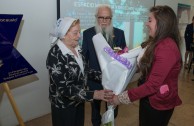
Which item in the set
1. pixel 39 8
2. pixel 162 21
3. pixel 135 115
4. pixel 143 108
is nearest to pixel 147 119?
pixel 143 108

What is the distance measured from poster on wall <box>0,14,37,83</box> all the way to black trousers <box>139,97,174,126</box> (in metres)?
1.12

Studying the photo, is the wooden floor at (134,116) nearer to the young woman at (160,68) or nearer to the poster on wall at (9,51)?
the poster on wall at (9,51)

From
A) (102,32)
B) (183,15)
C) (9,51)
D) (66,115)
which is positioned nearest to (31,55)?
(9,51)

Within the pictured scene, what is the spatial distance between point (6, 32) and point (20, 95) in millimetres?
1092

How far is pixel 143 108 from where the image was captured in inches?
60.8

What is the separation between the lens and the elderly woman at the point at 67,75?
53.9 inches

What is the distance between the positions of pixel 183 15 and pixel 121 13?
3.12 metres

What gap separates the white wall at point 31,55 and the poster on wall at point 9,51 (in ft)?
1.92

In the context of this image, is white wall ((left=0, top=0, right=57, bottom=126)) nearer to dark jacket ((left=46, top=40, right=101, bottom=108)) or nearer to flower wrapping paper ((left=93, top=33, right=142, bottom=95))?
dark jacket ((left=46, top=40, right=101, bottom=108))

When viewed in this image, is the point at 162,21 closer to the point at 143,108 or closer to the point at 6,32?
the point at 143,108

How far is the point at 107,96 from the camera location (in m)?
1.44

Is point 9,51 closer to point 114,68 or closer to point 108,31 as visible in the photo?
point 114,68

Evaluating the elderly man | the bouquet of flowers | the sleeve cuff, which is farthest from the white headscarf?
the elderly man

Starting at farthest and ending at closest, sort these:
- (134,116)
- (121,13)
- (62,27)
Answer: (121,13)
(134,116)
(62,27)
